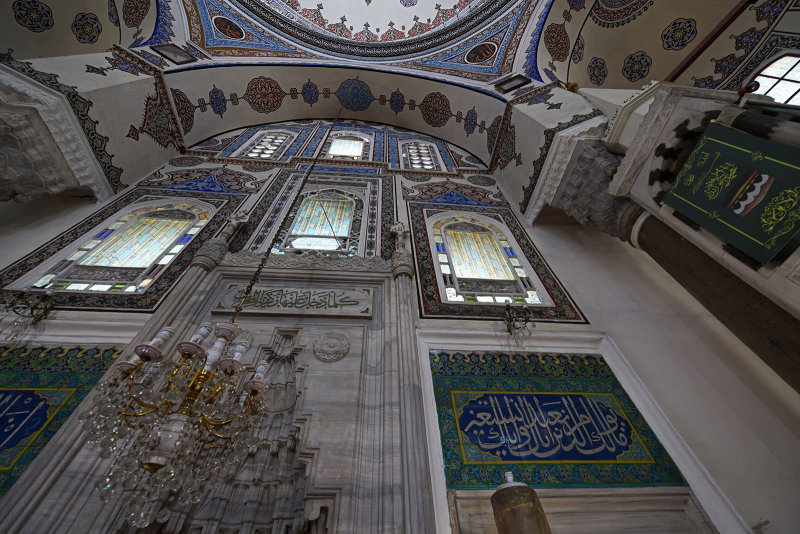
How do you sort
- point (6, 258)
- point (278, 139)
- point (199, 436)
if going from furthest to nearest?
point (278, 139), point (6, 258), point (199, 436)

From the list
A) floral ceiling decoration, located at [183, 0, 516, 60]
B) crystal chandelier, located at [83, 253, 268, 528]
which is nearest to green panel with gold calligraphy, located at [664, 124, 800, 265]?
crystal chandelier, located at [83, 253, 268, 528]

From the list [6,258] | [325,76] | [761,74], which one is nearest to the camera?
[6,258]

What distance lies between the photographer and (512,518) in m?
1.66

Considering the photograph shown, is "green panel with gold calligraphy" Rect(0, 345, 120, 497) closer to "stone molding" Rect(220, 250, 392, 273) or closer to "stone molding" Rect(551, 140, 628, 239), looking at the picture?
"stone molding" Rect(220, 250, 392, 273)

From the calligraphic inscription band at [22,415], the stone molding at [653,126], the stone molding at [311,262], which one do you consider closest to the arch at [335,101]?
the stone molding at [653,126]

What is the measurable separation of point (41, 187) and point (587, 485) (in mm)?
5516

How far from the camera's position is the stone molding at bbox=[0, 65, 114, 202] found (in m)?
3.59

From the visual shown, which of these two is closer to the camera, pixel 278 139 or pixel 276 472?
pixel 276 472

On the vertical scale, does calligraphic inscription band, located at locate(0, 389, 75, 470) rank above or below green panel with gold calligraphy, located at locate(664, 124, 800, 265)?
below

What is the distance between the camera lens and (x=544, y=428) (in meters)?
2.51

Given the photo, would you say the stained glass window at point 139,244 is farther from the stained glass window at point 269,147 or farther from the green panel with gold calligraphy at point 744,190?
the green panel with gold calligraphy at point 744,190

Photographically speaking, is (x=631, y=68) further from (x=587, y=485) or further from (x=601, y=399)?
(x=587, y=485)

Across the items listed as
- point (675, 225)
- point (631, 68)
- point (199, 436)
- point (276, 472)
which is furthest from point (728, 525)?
point (631, 68)

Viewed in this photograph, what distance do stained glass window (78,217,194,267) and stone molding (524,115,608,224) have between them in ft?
14.8
